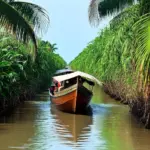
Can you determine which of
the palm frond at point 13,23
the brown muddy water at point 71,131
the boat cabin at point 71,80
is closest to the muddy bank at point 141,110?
the brown muddy water at point 71,131

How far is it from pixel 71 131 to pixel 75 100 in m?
4.78

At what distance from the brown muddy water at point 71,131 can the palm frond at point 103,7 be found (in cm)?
412

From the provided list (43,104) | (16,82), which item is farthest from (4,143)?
(43,104)

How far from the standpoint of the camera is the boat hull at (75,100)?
65.7ft

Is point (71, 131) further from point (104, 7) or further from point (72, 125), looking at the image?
point (104, 7)

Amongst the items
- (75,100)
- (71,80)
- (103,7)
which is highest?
(103,7)

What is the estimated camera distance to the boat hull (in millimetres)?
20016

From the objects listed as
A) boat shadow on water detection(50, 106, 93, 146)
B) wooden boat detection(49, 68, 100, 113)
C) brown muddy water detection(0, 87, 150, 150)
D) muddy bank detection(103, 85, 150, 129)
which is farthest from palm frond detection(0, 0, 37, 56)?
wooden boat detection(49, 68, 100, 113)

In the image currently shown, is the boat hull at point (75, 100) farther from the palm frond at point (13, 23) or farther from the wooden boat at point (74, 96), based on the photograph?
the palm frond at point (13, 23)

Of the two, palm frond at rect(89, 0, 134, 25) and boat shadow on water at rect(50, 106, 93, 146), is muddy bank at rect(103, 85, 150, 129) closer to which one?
boat shadow on water at rect(50, 106, 93, 146)

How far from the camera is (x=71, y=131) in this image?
15359 mm

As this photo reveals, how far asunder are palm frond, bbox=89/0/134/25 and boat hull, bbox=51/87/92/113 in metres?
4.75

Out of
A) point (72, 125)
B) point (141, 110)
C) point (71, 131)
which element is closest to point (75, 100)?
point (72, 125)

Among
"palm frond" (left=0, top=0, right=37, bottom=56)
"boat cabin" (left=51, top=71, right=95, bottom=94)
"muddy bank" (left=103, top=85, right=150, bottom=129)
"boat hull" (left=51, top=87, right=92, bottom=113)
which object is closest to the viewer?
"palm frond" (left=0, top=0, right=37, bottom=56)
